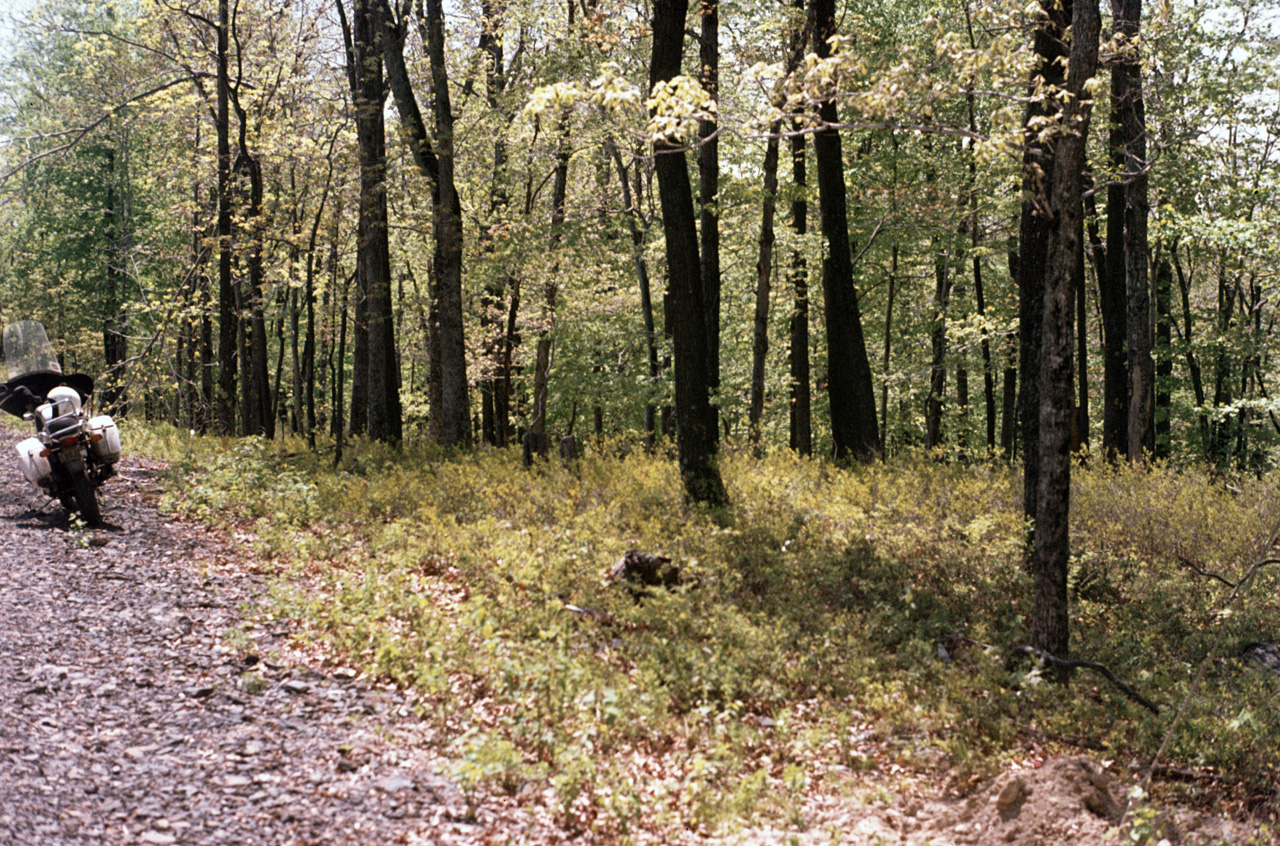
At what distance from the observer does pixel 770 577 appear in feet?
27.8

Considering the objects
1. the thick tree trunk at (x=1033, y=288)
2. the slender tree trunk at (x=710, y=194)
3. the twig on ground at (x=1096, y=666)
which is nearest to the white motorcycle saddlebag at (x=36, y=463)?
the slender tree trunk at (x=710, y=194)

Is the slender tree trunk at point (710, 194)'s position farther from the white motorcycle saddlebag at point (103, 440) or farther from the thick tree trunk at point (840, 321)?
the white motorcycle saddlebag at point (103, 440)

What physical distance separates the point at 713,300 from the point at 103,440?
10045mm

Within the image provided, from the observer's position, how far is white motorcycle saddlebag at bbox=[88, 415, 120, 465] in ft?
33.1

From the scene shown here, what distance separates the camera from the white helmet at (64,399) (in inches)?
389

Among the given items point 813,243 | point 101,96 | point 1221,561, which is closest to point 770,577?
point 1221,561

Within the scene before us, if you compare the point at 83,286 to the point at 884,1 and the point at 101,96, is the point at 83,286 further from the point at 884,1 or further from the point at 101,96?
the point at 884,1

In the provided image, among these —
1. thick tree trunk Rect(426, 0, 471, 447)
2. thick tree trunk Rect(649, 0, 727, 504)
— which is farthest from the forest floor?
thick tree trunk Rect(426, 0, 471, 447)

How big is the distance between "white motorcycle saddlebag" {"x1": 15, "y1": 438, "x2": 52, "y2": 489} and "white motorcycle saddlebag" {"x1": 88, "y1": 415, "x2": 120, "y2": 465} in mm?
569

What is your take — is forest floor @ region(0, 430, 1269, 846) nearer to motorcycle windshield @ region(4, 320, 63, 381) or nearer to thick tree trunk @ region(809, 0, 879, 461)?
motorcycle windshield @ region(4, 320, 63, 381)

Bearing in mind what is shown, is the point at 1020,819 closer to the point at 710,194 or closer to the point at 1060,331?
the point at 1060,331

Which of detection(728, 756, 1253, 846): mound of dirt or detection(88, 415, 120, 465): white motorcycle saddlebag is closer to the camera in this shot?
detection(728, 756, 1253, 846): mound of dirt

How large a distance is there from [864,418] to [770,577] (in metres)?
6.02

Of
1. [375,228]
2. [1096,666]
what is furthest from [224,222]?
[1096,666]
